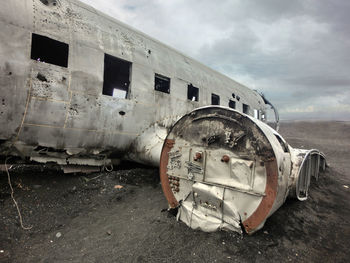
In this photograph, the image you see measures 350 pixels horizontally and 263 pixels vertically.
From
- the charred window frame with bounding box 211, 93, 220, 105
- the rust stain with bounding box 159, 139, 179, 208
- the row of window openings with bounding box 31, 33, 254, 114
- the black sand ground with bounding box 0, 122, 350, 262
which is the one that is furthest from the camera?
the charred window frame with bounding box 211, 93, 220, 105

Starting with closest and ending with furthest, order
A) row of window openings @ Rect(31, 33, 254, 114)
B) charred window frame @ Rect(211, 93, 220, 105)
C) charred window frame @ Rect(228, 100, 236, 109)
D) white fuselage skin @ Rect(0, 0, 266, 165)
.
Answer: white fuselage skin @ Rect(0, 0, 266, 165), row of window openings @ Rect(31, 33, 254, 114), charred window frame @ Rect(211, 93, 220, 105), charred window frame @ Rect(228, 100, 236, 109)

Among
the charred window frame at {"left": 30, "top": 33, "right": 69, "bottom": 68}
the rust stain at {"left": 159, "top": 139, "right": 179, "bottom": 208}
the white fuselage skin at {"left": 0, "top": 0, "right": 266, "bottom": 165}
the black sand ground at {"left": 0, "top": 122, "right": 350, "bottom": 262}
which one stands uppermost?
the charred window frame at {"left": 30, "top": 33, "right": 69, "bottom": 68}

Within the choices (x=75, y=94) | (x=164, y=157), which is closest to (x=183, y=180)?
(x=164, y=157)

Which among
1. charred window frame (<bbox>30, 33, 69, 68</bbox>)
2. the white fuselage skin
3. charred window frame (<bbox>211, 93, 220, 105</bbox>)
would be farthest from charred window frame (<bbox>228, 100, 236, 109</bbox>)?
charred window frame (<bbox>30, 33, 69, 68</bbox>)

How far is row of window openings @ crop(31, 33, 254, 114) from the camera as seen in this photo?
547cm

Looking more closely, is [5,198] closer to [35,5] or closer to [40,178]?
[40,178]

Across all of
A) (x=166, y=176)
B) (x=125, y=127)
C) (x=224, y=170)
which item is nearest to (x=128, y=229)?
(x=166, y=176)

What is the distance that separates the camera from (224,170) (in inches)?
133

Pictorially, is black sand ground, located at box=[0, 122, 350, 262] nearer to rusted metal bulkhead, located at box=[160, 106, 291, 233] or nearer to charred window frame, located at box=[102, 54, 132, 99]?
rusted metal bulkhead, located at box=[160, 106, 291, 233]

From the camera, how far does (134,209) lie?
14.5 feet

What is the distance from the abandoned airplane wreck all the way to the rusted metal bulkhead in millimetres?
16

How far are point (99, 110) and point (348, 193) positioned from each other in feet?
26.9

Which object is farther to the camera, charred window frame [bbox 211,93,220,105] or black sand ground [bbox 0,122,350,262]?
charred window frame [bbox 211,93,220,105]

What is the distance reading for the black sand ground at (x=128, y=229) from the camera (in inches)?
117
